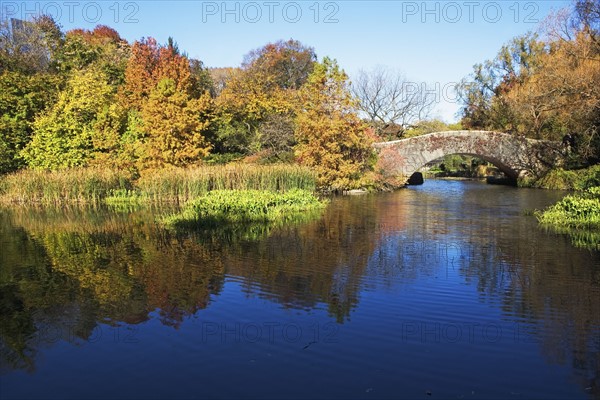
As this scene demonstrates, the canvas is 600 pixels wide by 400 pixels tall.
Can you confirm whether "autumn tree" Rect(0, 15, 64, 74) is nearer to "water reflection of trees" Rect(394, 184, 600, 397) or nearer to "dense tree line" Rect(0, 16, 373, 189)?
"dense tree line" Rect(0, 16, 373, 189)

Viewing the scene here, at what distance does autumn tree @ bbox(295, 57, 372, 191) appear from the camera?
2351cm

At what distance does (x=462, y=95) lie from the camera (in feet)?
131

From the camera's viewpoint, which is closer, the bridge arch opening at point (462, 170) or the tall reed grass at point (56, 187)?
the tall reed grass at point (56, 187)

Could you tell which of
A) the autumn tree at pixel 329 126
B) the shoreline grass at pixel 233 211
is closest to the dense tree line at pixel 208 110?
the autumn tree at pixel 329 126

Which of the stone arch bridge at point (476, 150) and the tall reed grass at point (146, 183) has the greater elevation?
the stone arch bridge at point (476, 150)

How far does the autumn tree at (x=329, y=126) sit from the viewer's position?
2351cm

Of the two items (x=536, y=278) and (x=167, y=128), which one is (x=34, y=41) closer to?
(x=167, y=128)

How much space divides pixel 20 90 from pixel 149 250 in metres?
21.0

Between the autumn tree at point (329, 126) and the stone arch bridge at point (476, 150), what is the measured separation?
3706 millimetres

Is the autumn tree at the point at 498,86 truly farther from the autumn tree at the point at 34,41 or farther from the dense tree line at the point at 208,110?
the autumn tree at the point at 34,41

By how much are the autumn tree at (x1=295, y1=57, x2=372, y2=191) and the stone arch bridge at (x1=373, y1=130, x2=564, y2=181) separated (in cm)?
371

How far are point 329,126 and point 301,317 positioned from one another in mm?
17727

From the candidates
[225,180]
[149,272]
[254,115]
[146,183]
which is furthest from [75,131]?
[149,272]

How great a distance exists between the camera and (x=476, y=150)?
2867cm
